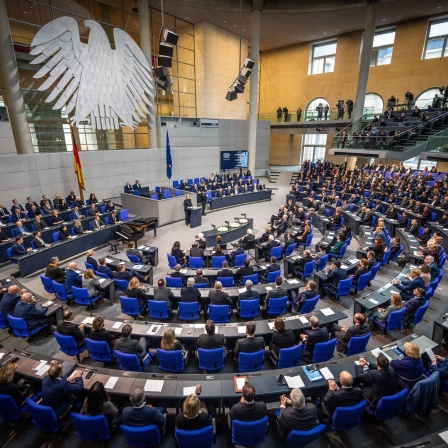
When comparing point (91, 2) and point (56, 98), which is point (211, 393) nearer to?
point (56, 98)

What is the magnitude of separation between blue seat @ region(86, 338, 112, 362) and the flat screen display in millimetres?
19133

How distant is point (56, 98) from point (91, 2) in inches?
244

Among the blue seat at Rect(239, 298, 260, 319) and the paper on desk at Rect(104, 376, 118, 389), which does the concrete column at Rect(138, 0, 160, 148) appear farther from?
the paper on desk at Rect(104, 376, 118, 389)

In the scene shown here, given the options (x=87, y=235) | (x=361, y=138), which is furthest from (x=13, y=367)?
(x=361, y=138)

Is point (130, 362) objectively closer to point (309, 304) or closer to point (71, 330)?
point (71, 330)

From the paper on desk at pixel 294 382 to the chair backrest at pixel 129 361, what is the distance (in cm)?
232

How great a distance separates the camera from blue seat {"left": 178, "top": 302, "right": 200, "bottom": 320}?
20.3 feet

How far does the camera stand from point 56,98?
1411cm

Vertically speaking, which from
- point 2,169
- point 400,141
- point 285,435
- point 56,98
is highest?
point 56,98

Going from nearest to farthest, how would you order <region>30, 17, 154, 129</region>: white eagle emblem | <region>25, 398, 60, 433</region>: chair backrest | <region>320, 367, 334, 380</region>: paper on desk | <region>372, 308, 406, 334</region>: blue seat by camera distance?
<region>25, 398, 60, 433</region>: chair backrest
<region>320, 367, 334, 380</region>: paper on desk
<region>372, 308, 406, 334</region>: blue seat
<region>30, 17, 154, 129</region>: white eagle emblem

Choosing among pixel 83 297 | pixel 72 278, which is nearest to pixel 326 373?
pixel 83 297

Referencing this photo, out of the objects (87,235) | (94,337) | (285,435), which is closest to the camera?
(285,435)

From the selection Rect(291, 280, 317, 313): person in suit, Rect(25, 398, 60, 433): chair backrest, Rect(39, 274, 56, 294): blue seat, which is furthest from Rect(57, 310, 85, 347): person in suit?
Rect(291, 280, 317, 313): person in suit

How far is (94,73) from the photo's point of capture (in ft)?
47.9
